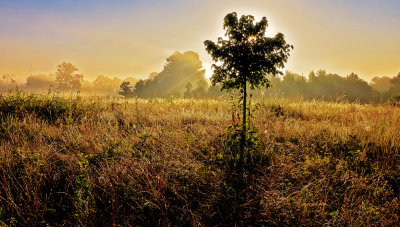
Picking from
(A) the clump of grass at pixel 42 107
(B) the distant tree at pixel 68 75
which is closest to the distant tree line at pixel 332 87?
(A) the clump of grass at pixel 42 107

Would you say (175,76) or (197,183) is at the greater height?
(175,76)

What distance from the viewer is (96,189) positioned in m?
2.68

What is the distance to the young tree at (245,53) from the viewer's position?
336cm

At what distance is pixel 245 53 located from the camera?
3.40 m

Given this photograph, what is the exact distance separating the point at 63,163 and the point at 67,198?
933mm

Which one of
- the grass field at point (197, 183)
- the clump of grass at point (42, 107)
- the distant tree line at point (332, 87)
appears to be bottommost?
the grass field at point (197, 183)

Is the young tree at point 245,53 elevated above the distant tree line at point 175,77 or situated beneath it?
situated beneath

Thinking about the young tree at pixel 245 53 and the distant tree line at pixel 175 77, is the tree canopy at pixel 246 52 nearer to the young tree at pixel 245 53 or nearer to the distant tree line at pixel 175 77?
the young tree at pixel 245 53

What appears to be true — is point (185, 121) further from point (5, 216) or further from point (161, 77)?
point (161, 77)

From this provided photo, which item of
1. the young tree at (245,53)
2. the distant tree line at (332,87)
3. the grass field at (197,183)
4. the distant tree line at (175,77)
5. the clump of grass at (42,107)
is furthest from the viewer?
the distant tree line at (175,77)

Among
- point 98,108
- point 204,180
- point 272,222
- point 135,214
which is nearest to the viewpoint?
point 272,222

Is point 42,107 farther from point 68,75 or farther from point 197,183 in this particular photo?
point 68,75

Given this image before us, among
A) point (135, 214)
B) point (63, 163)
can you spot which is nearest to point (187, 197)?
point (135, 214)

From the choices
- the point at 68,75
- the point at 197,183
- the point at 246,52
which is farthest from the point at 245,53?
the point at 68,75
